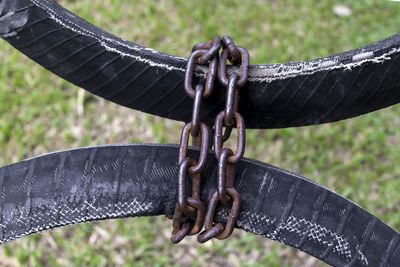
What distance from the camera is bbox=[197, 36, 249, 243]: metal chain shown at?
3.22 feet

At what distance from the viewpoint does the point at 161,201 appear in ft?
3.75

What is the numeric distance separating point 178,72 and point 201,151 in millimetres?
278

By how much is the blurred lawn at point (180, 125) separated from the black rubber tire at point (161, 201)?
49.6 inches

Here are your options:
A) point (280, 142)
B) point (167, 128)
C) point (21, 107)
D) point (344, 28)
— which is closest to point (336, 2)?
point (344, 28)

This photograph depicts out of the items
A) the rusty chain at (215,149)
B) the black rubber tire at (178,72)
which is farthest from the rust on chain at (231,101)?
the black rubber tire at (178,72)

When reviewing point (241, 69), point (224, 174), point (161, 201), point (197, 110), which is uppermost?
point (241, 69)

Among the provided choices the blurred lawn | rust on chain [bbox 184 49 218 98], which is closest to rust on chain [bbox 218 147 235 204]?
rust on chain [bbox 184 49 218 98]

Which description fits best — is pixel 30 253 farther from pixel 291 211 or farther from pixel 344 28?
pixel 344 28

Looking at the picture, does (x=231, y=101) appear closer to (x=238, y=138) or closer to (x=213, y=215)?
(x=238, y=138)

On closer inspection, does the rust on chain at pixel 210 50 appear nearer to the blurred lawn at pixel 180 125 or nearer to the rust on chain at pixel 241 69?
the rust on chain at pixel 241 69

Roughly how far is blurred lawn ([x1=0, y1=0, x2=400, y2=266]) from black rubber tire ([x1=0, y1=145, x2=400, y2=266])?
1260 mm

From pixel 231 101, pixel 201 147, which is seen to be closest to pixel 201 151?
Result: pixel 201 147

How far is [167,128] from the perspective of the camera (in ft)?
9.32

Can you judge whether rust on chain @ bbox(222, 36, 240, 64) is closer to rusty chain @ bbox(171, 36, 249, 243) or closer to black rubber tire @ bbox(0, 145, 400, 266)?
rusty chain @ bbox(171, 36, 249, 243)
